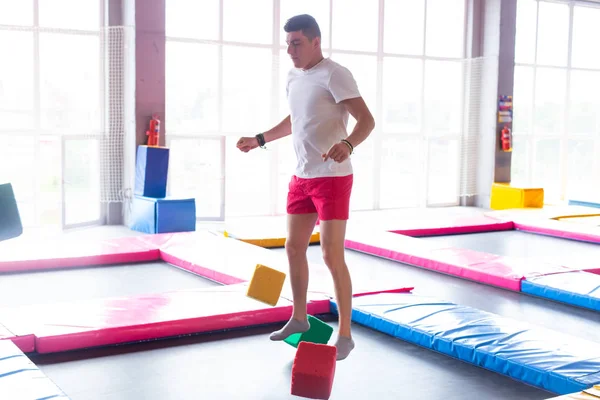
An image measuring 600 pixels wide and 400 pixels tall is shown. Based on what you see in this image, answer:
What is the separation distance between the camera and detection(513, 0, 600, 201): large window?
11797 millimetres

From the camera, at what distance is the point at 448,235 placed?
25.9ft

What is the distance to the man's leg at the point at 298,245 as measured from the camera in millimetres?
3102

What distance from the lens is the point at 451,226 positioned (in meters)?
8.02

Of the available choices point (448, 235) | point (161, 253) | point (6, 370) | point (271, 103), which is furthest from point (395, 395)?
point (271, 103)

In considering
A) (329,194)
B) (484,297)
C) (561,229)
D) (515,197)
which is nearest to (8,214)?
(329,194)

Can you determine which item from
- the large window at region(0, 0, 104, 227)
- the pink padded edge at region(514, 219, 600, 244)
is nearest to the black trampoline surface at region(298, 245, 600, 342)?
the pink padded edge at region(514, 219, 600, 244)

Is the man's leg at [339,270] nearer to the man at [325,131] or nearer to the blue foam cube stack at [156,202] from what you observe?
the man at [325,131]

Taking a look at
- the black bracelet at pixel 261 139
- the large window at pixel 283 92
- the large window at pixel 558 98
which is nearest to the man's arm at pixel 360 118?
the black bracelet at pixel 261 139

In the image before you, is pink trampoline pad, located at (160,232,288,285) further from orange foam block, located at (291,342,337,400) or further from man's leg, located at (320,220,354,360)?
orange foam block, located at (291,342,337,400)

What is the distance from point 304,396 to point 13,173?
6083 mm

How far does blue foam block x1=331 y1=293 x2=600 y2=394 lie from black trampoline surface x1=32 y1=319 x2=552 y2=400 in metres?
0.06

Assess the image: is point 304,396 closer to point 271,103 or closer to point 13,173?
point 13,173

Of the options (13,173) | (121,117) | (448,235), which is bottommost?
(448,235)

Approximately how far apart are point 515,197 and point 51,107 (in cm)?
652
